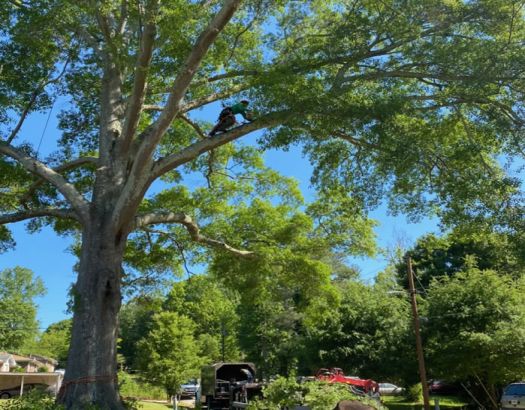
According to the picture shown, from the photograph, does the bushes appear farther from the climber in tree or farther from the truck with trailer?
the truck with trailer

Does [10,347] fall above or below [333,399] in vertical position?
above

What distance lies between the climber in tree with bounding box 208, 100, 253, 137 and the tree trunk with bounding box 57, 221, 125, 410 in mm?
3375

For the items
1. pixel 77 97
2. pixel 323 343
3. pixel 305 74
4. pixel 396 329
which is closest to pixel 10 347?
pixel 323 343

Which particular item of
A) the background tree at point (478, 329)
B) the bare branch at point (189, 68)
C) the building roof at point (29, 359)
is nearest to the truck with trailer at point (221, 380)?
the background tree at point (478, 329)

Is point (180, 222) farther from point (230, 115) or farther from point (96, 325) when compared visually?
point (96, 325)

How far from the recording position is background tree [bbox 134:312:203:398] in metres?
38.2

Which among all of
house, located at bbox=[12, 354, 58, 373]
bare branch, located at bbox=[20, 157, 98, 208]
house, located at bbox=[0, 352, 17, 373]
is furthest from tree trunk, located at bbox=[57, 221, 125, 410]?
house, located at bbox=[12, 354, 58, 373]

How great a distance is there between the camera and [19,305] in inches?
2554

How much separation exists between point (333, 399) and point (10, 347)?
63.1 m

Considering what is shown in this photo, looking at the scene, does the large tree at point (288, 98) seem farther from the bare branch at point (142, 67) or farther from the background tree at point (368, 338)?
the background tree at point (368, 338)

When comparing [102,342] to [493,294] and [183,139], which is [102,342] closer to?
[183,139]

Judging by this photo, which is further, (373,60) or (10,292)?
(10,292)

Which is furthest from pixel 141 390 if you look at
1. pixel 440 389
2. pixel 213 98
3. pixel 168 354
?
pixel 213 98

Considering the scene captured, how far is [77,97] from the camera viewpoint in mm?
15352
